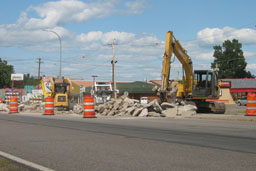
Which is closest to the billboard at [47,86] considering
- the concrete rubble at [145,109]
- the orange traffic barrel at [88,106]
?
the concrete rubble at [145,109]

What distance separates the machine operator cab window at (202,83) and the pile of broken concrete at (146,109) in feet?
14.9

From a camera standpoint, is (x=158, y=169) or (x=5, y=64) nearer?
(x=158, y=169)

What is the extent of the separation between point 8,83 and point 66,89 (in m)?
87.1

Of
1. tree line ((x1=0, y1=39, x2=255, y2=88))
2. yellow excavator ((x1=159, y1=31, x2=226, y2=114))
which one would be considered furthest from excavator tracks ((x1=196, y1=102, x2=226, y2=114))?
tree line ((x1=0, y1=39, x2=255, y2=88))

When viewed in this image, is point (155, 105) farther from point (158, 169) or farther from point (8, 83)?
point (8, 83)

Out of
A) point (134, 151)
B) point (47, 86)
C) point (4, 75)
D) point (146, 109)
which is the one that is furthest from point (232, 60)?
point (134, 151)

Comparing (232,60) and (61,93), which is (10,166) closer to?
(61,93)

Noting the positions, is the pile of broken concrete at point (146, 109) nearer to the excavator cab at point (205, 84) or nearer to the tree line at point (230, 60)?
the excavator cab at point (205, 84)

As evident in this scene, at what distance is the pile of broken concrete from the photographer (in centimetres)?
2492

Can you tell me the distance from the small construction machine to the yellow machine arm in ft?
41.2

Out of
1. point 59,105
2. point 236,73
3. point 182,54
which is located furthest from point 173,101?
point 236,73

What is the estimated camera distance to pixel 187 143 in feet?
34.4

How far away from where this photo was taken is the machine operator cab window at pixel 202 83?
3042 cm

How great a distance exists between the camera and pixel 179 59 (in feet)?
100
